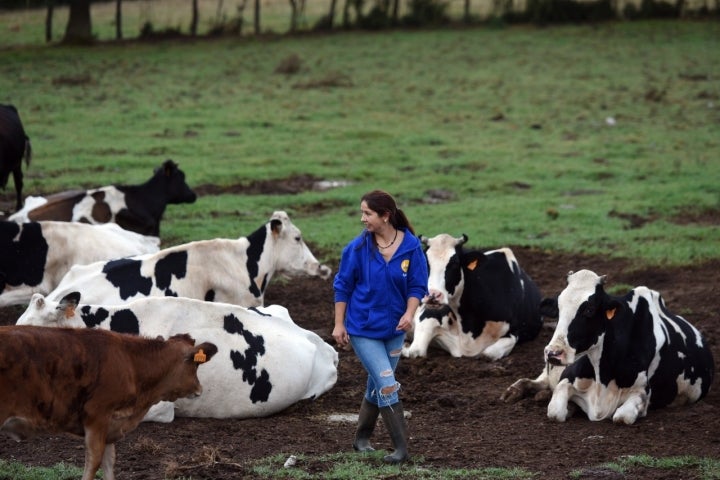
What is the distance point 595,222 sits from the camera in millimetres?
17469

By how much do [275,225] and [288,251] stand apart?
0.34 meters

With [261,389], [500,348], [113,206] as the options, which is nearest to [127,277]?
[261,389]

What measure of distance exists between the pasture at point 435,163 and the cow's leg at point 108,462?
12.1 inches

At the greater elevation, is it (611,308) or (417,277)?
(417,277)

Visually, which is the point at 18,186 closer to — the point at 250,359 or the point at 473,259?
the point at 473,259

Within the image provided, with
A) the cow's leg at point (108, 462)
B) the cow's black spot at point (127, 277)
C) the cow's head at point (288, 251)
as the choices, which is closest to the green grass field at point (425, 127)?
the cow's head at point (288, 251)

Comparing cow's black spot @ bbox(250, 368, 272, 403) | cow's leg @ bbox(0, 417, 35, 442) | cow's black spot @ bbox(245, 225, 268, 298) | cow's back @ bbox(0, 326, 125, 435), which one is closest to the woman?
cow's back @ bbox(0, 326, 125, 435)

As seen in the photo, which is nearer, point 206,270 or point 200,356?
point 200,356

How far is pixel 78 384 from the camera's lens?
24.1ft

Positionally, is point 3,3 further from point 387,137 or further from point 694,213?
point 694,213

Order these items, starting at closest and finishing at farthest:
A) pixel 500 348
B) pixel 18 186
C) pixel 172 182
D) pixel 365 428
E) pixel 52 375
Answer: pixel 52 375, pixel 365 428, pixel 500 348, pixel 172 182, pixel 18 186

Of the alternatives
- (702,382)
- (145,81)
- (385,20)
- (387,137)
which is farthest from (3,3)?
(702,382)

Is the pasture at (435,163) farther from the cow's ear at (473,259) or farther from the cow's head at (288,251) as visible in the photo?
the cow's ear at (473,259)

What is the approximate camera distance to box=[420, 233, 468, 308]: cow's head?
38.5 feet
